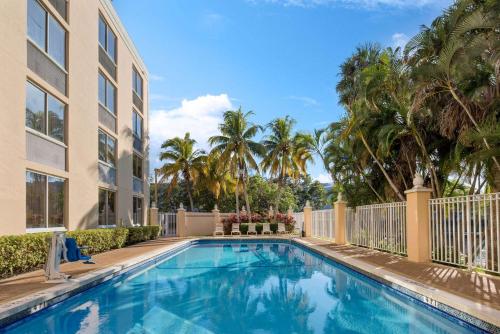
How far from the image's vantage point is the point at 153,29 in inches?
620

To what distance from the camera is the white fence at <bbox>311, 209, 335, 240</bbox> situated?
1900cm

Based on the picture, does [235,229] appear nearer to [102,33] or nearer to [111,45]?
[111,45]

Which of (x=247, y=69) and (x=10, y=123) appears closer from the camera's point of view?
(x=10, y=123)

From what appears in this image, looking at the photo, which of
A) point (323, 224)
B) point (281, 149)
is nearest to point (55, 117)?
point (323, 224)

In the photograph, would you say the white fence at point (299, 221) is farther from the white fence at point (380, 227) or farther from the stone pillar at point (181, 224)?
the white fence at point (380, 227)

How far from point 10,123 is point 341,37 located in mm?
13458

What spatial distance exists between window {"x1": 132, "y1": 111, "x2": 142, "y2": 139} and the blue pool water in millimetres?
13076

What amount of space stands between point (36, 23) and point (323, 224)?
1448 centimetres

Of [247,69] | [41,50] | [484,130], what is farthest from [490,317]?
[247,69]

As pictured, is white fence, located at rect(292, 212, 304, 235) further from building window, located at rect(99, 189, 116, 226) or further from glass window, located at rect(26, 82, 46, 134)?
glass window, located at rect(26, 82, 46, 134)

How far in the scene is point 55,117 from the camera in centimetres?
1260

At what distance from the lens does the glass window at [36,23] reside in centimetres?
1117

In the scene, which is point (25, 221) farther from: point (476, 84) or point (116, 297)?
point (476, 84)

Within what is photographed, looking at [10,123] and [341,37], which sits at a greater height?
[341,37]
